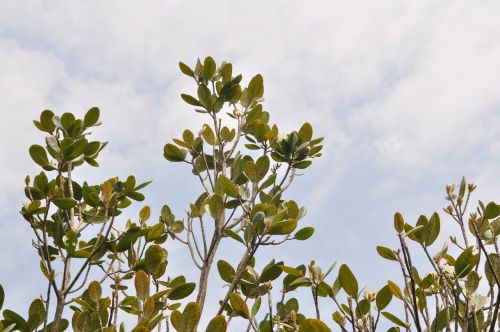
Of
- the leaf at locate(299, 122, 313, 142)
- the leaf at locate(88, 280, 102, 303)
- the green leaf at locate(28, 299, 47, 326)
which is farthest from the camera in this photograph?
the leaf at locate(299, 122, 313, 142)

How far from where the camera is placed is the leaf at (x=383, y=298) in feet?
8.53

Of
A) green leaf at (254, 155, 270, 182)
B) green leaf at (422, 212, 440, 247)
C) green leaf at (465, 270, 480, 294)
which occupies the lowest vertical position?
green leaf at (465, 270, 480, 294)

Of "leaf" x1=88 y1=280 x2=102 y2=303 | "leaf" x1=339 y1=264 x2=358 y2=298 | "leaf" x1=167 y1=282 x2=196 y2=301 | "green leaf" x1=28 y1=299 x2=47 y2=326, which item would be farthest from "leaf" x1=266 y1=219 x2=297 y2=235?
"green leaf" x1=28 y1=299 x2=47 y2=326

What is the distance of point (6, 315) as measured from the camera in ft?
9.97

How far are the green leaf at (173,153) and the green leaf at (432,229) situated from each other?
257 cm

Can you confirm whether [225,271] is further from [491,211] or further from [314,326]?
[491,211]

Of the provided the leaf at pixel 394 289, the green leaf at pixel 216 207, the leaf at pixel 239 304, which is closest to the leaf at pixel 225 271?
the green leaf at pixel 216 207

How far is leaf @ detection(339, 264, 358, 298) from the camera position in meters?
2.49

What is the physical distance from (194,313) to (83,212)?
5.84 ft

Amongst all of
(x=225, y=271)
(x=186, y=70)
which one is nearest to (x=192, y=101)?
(x=186, y=70)

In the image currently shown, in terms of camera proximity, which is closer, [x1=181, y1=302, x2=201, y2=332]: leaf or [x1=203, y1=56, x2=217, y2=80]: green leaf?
[x1=181, y1=302, x2=201, y2=332]: leaf

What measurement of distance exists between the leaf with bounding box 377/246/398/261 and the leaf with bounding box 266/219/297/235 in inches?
32.2

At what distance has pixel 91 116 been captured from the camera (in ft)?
12.6

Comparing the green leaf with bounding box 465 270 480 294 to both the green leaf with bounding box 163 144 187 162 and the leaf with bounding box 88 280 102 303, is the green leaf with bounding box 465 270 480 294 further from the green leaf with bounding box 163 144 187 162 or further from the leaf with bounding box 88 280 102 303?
the green leaf with bounding box 163 144 187 162
